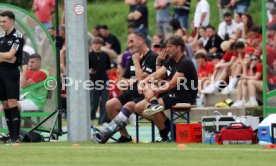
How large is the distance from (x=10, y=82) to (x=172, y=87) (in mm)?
2787

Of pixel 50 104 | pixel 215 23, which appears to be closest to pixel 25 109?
pixel 50 104

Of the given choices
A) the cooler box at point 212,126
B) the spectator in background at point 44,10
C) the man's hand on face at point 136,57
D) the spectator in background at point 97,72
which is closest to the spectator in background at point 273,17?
the cooler box at point 212,126

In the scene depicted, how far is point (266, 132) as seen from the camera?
18125mm

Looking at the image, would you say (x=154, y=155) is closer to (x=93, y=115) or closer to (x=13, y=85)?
(x=13, y=85)

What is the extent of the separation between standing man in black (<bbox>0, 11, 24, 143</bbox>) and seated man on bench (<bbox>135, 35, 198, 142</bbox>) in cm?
214

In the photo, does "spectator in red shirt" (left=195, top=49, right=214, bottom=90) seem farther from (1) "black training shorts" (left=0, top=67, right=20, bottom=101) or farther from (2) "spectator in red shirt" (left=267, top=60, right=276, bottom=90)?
(1) "black training shorts" (left=0, top=67, right=20, bottom=101)

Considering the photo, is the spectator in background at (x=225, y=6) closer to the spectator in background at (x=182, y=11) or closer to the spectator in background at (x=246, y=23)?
the spectator in background at (x=182, y=11)

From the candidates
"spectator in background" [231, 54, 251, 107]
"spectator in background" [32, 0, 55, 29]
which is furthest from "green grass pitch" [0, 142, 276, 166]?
"spectator in background" [32, 0, 55, 29]

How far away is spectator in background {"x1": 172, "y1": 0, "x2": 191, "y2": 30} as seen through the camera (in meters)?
32.9

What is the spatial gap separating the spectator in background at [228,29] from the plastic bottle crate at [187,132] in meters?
10.9

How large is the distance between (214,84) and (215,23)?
8158 mm

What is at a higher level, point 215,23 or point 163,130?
point 215,23

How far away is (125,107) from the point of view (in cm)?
1970

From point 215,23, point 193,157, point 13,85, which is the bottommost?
point 193,157
